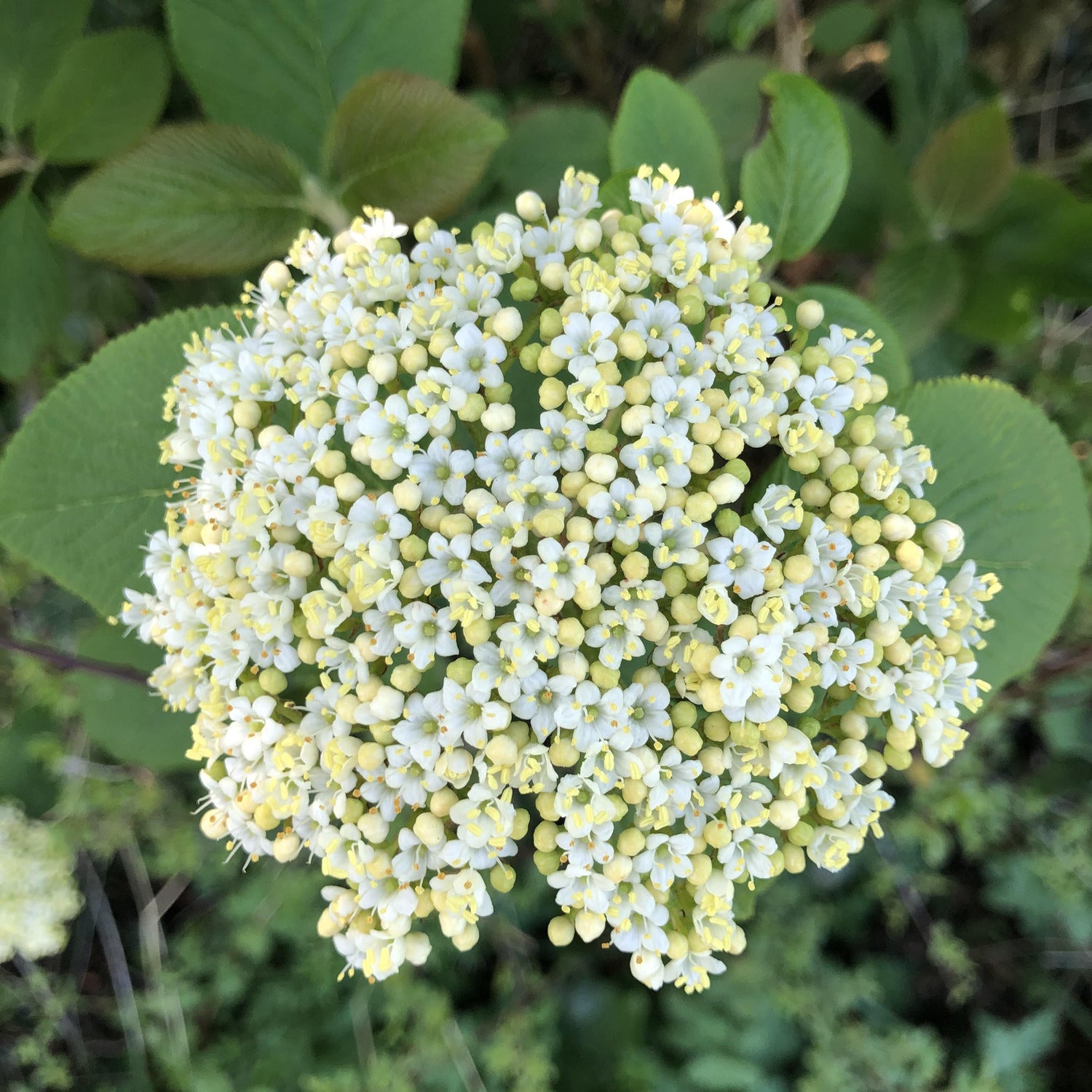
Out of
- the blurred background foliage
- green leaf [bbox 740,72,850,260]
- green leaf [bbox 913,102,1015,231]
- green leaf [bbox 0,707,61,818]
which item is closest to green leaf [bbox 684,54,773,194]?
the blurred background foliage

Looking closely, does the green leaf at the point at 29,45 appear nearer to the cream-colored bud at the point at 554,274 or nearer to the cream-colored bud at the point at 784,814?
the cream-colored bud at the point at 554,274

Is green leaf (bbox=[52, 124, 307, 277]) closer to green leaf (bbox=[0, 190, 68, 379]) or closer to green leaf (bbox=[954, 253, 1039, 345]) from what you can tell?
green leaf (bbox=[0, 190, 68, 379])

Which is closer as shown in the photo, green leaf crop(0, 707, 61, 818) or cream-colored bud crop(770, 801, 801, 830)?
cream-colored bud crop(770, 801, 801, 830)

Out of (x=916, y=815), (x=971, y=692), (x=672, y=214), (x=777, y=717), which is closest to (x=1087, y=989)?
(x=916, y=815)

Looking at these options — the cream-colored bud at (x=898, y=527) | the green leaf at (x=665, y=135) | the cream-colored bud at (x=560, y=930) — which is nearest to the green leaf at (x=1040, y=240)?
the green leaf at (x=665, y=135)

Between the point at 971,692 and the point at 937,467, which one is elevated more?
the point at 937,467

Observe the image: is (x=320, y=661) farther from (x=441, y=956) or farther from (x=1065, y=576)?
(x=441, y=956)

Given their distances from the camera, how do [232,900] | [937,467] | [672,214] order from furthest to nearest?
[232,900]
[937,467]
[672,214]
